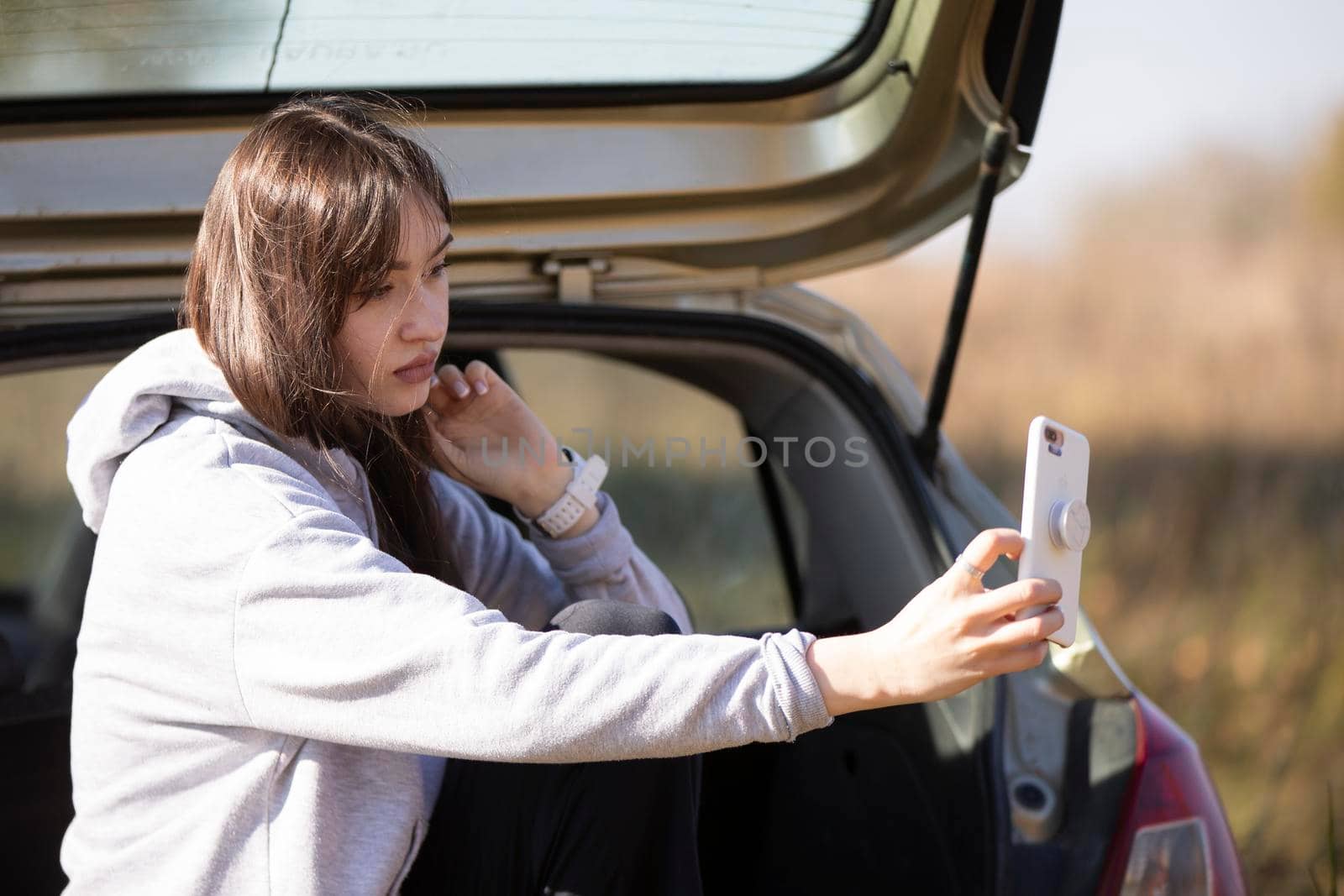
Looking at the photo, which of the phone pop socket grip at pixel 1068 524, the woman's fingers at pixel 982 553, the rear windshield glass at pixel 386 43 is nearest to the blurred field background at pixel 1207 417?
the rear windshield glass at pixel 386 43

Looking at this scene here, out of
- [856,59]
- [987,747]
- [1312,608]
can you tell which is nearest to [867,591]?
[987,747]

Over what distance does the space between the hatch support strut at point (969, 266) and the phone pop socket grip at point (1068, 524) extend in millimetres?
525

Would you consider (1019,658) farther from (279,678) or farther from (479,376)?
(479,376)

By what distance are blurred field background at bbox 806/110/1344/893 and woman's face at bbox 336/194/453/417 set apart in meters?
1.34

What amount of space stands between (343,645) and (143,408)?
0.28m

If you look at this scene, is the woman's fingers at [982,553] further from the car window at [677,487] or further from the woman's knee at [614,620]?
the car window at [677,487]

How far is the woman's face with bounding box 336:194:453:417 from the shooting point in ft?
3.74

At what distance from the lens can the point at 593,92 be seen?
1.62 metres

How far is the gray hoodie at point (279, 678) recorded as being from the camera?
95 cm

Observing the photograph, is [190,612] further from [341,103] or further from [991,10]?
[991,10]

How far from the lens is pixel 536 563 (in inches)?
62.6

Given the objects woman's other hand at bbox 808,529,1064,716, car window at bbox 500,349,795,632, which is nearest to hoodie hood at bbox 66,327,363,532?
woman's other hand at bbox 808,529,1064,716

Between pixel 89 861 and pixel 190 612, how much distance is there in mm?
288

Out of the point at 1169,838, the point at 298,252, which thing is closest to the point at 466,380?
the point at 298,252
